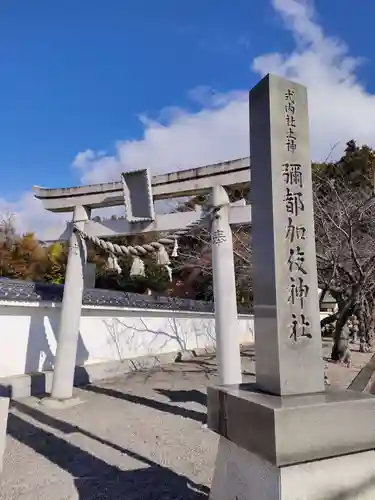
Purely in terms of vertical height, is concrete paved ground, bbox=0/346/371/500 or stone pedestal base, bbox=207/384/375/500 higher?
stone pedestal base, bbox=207/384/375/500

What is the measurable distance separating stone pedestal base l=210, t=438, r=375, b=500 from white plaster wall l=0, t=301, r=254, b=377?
12.0 ft

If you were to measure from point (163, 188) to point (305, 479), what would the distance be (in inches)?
223

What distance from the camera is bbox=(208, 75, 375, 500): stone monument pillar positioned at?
237cm

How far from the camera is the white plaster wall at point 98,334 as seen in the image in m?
8.40

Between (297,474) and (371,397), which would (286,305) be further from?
(297,474)

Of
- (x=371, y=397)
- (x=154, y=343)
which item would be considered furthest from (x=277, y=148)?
(x=154, y=343)

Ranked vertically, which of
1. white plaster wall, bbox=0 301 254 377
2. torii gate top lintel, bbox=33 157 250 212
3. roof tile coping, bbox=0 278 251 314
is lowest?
white plaster wall, bbox=0 301 254 377

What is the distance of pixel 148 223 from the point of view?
739 centimetres

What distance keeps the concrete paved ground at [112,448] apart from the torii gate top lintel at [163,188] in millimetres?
4052

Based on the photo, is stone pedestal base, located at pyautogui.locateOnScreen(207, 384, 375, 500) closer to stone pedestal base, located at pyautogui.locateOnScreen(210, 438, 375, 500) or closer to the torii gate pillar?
stone pedestal base, located at pyautogui.locateOnScreen(210, 438, 375, 500)

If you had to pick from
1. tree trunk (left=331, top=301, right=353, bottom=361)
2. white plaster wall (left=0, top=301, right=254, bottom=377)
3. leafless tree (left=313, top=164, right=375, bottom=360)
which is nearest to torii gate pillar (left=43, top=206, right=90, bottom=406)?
white plaster wall (left=0, top=301, right=254, bottom=377)

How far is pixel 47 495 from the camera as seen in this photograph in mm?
3773

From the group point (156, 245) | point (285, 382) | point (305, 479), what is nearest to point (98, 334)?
point (156, 245)

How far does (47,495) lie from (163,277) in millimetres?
17282
